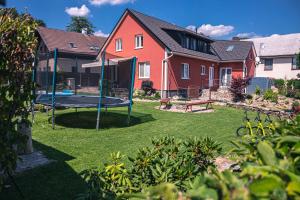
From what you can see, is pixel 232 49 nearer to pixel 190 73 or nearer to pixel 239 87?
pixel 190 73

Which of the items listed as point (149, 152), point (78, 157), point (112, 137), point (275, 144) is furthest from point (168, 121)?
point (275, 144)

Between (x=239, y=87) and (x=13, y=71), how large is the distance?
2017 cm

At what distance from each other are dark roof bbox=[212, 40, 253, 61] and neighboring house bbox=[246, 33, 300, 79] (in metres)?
7.49

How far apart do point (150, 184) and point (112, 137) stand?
563 cm

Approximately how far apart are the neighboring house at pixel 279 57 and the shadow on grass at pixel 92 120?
1162 inches

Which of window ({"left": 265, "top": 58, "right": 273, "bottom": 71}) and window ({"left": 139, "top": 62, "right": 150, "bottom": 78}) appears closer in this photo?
window ({"left": 139, "top": 62, "right": 150, "bottom": 78})

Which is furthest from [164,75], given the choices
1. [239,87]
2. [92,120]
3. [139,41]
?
[92,120]

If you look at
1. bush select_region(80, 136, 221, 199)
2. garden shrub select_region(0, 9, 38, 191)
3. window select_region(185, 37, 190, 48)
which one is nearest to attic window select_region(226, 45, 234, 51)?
window select_region(185, 37, 190, 48)

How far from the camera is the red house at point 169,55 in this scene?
2297cm

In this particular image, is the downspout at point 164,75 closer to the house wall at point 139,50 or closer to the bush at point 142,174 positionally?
the house wall at point 139,50

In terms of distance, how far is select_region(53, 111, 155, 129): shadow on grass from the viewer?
1012 centimetres

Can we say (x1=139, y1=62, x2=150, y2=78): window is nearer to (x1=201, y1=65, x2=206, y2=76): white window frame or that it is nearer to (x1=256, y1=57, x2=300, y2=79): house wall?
(x1=201, y1=65, x2=206, y2=76): white window frame

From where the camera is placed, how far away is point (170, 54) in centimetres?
2228

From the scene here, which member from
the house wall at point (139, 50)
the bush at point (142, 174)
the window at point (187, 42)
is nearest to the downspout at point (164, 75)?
the house wall at point (139, 50)
